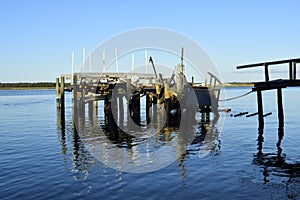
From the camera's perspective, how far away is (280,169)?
13.3 m

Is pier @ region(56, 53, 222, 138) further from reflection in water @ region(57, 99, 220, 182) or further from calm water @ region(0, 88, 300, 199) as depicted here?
calm water @ region(0, 88, 300, 199)

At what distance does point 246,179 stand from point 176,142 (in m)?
8.09

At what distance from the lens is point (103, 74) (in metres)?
36.3

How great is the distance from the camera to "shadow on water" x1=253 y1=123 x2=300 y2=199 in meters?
10.8

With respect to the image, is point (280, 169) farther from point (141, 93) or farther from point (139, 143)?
point (141, 93)

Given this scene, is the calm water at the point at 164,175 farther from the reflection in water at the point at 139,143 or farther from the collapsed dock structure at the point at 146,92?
the collapsed dock structure at the point at 146,92

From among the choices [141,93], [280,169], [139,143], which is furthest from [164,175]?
[141,93]

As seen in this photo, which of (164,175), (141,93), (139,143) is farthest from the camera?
(141,93)

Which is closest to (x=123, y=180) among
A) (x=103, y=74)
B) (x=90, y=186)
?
(x=90, y=186)

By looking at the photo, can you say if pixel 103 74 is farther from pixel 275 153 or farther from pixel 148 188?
pixel 148 188

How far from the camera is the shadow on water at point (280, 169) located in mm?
10848

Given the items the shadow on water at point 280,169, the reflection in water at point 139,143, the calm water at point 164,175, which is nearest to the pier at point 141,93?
the reflection in water at point 139,143

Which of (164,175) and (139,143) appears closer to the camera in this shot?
(164,175)

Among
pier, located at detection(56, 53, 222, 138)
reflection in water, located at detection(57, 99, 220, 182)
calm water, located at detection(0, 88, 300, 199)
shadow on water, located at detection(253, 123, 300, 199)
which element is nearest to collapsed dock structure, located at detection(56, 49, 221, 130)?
pier, located at detection(56, 53, 222, 138)
